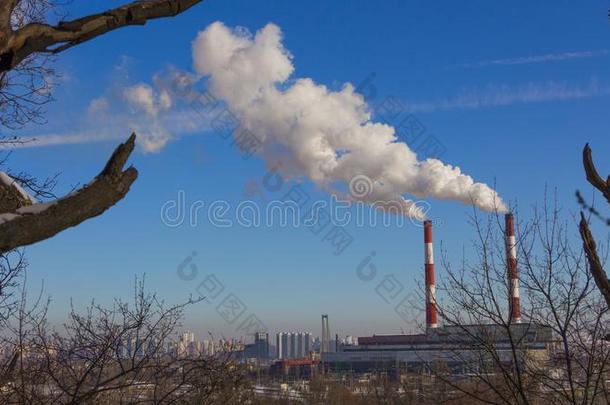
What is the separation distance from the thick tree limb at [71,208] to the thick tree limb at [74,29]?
680mm

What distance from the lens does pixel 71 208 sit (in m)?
2.58

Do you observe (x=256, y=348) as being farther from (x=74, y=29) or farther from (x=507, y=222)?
(x=74, y=29)

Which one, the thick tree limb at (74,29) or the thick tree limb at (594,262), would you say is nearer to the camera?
the thick tree limb at (74,29)

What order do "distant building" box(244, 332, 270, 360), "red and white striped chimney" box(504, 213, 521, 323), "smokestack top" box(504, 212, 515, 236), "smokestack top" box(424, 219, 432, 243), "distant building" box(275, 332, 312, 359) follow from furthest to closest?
"distant building" box(275, 332, 312, 359)
"smokestack top" box(424, 219, 432, 243)
"distant building" box(244, 332, 270, 360)
"smokestack top" box(504, 212, 515, 236)
"red and white striped chimney" box(504, 213, 521, 323)

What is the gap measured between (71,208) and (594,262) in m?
2.71

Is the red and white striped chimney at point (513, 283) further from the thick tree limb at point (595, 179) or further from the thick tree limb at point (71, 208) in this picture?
the thick tree limb at point (71, 208)

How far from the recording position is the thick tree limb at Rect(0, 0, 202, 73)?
2.84m

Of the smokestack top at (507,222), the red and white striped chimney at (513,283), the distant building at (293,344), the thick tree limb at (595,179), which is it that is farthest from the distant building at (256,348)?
the distant building at (293,344)

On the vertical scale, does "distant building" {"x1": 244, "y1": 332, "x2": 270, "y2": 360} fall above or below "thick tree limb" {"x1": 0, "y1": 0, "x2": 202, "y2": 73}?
below

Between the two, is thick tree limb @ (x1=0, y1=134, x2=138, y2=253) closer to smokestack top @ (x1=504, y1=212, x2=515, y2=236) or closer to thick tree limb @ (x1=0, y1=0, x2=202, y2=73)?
thick tree limb @ (x1=0, y1=0, x2=202, y2=73)

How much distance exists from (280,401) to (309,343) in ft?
432

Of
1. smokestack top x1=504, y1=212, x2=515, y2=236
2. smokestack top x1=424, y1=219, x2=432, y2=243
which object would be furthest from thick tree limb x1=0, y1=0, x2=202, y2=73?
smokestack top x1=424, y1=219, x2=432, y2=243

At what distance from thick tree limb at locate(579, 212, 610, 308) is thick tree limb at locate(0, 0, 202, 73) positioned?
248 cm

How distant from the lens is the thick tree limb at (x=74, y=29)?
2.84m
